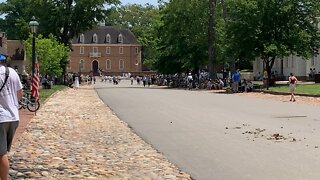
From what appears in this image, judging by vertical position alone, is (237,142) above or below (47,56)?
below

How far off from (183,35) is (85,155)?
56220 millimetres

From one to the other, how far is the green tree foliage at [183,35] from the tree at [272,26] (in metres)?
13.5

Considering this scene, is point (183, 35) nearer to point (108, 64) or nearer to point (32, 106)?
point (32, 106)

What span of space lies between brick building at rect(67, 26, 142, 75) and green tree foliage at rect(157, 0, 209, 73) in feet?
217

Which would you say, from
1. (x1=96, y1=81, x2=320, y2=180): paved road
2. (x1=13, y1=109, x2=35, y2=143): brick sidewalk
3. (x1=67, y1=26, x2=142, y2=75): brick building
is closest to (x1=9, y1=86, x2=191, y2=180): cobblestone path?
(x1=13, y1=109, x2=35, y2=143): brick sidewalk

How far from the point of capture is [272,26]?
49.6 meters

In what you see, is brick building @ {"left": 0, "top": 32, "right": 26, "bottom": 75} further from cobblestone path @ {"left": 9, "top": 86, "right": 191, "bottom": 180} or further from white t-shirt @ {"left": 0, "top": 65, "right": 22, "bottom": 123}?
white t-shirt @ {"left": 0, "top": 65, "right": 22, "bottom": 123}

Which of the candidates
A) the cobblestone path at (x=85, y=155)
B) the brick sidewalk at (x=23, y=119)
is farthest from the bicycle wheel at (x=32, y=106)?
the cobblestone path at (x=85, y=155)

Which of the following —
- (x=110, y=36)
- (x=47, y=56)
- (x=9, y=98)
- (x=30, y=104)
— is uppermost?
(x=110, y=36)

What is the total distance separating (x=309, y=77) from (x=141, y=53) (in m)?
86.3

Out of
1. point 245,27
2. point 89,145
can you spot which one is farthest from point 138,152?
point 245,27

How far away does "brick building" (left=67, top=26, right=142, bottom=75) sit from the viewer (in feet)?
469

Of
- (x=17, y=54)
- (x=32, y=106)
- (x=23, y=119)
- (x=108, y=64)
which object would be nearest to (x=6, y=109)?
(x=23, y=119)

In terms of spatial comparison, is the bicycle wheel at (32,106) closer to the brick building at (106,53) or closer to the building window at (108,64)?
the brick building at (106,53)
